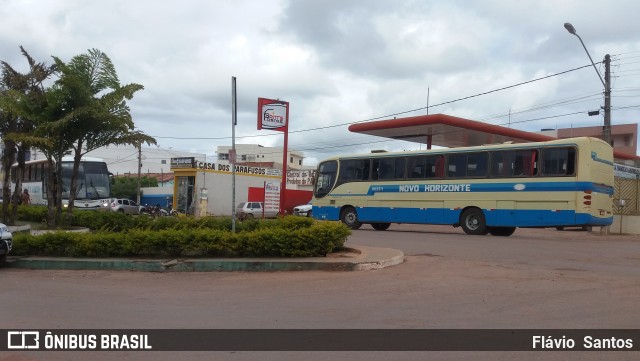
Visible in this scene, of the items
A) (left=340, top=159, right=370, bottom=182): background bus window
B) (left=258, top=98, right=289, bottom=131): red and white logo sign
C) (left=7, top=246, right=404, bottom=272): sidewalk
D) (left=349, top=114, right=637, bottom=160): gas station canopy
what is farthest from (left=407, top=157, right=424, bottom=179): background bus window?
(left=7, top=246, right=404, bottom=272): sidewalk

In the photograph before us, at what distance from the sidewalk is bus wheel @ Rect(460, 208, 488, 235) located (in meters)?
9.12

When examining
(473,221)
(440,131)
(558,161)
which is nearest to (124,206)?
(440,131)

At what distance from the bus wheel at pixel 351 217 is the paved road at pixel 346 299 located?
1219cm

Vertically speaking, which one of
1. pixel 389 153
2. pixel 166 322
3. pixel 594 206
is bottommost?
pixel 166 322

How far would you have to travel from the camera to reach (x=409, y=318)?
6.94 meters

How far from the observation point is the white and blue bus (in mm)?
18172

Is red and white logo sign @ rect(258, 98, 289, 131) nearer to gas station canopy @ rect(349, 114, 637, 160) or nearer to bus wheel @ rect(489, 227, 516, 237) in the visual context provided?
bus wheel @ rect(489, 227, 516, 237)

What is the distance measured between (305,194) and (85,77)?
105 feet

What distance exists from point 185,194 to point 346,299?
4142 centimetres

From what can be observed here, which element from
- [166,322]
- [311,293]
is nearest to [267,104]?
[311,293]

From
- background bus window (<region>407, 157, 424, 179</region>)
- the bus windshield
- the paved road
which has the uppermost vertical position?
background bus window (<region>407, 157, 424, 179</region>)

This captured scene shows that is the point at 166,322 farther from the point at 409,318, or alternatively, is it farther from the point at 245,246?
the point at 245,246

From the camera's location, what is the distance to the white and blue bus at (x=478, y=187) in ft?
59.6

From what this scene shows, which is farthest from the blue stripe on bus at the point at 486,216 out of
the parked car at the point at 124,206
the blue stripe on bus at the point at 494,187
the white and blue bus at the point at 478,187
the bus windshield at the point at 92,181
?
the parked car at the point at 124,206
